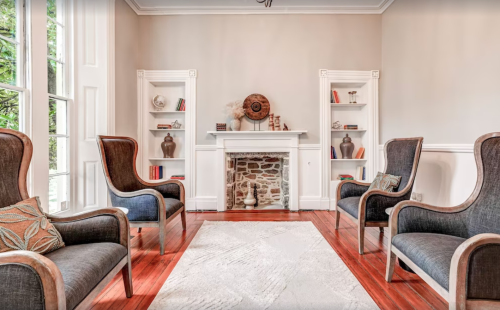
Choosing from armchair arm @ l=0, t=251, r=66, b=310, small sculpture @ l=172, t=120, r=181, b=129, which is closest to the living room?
armchair arm @ l=0, t=251, r=66, b=310

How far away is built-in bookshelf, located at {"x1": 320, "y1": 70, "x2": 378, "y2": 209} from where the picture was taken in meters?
3.96

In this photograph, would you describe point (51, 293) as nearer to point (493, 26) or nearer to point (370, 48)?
point (493, 26)

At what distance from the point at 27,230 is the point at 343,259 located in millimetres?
2261

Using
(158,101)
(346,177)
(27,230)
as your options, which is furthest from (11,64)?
(346,177)

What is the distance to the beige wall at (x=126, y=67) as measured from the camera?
11.0 feet

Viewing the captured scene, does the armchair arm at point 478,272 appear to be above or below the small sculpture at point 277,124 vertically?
below

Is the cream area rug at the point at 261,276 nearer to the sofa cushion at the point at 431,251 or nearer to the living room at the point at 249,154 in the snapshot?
the living room at the point at 249,154

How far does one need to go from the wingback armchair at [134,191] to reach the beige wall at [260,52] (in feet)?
4.31

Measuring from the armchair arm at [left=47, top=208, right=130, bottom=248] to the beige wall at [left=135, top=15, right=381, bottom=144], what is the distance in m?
2.55

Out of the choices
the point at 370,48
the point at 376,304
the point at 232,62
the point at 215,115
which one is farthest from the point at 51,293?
the point at 370,48

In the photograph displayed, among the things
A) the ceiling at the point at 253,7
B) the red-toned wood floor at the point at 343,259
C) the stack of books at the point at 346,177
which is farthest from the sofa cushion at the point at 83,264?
the ceiling at the point at 253,7

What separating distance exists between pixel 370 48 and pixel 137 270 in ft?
14.4

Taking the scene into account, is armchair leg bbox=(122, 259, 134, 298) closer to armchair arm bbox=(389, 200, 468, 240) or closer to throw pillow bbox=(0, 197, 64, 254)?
throw pillow bbox=(0, 197, 64, 254)

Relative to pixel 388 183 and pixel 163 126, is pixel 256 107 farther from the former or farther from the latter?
pixel 388 183
